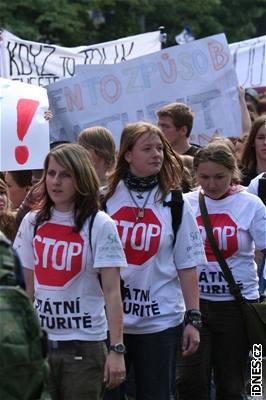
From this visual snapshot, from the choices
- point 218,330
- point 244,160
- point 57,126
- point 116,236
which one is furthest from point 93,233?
point 57,126

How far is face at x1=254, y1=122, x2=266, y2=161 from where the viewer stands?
291 inches

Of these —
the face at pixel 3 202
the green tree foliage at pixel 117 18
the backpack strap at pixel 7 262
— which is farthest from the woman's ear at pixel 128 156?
the green tree foliage at pixel 117 18

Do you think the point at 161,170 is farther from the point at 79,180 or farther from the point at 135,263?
the point at 79,180

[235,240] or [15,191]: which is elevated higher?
[15,191]

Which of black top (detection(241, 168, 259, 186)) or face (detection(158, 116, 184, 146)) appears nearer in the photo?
black top (detection(241, 168, 259, 186))

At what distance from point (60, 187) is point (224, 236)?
144cm

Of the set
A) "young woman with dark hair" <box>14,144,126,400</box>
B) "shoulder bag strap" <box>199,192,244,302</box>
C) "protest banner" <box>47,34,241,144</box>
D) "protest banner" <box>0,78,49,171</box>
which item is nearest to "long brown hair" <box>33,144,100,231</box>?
"young woman with dark hair" <box>14,144,126,400</box>

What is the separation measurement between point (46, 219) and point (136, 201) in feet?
2.17

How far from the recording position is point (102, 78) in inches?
360

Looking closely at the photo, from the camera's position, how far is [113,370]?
188 inches

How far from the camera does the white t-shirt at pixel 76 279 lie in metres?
4.82

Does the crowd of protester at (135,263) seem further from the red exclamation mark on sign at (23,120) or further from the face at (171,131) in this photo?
the face at (171,131)

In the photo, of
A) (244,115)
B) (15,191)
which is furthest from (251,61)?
(15,191)

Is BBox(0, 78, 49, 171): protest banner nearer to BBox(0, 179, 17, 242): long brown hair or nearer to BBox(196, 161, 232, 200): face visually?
BBox(0, 179, 17, 242): long brown hair
